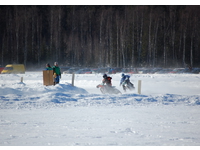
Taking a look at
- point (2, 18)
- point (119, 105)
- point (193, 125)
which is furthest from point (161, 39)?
point (193, 125)

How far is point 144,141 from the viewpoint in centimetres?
595

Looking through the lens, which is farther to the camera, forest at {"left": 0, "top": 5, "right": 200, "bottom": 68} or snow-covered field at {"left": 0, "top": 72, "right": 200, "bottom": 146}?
forest at {"left": 0, "top": 5, "right": 200, "bottom": 68}

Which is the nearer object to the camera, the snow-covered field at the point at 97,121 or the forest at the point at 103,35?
the snow-covered field at the point at 97,121

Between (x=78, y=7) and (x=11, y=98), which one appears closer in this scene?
(x=11, y=98)

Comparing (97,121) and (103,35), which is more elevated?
(103,35)

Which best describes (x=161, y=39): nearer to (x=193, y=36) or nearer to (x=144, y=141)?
(x=193, y=36)

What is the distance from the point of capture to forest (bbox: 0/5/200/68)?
157 feet

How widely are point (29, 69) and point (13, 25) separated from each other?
344 inches

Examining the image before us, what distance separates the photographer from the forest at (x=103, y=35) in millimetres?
47969

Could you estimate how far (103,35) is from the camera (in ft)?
176

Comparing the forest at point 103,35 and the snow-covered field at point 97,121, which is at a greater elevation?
the forest at point 103,35

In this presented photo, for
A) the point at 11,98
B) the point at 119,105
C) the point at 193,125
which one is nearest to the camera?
the point at 193,125

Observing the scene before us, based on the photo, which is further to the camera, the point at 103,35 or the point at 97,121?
the point at 103,35

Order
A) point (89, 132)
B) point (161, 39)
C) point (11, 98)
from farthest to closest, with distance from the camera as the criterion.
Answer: point (161, 39), point (11, 98), point (89, 132)
